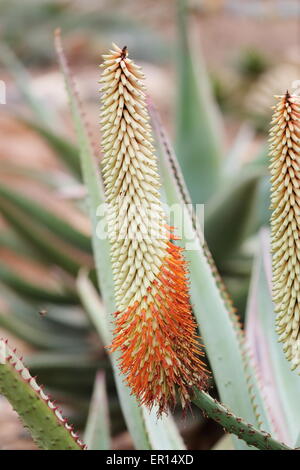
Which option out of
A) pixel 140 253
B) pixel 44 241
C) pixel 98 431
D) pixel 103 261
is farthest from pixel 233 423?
pixel 44 241

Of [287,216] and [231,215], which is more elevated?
[287,216]

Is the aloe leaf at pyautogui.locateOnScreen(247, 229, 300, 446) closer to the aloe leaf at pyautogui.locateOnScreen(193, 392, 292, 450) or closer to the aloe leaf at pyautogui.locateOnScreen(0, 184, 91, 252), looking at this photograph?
the aloe leaf at pyautogui.locateOnScreen(193, 392, 292, 450)

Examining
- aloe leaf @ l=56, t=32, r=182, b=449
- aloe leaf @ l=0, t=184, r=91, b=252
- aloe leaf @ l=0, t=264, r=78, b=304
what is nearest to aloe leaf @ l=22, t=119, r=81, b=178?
aloe leaf @ l=0, t=184, r=91, b=252

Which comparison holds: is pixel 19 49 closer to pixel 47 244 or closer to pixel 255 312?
pixel 47 244

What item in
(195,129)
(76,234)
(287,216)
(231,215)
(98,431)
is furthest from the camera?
(195,129)

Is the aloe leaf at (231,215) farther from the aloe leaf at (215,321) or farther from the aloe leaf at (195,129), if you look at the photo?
the aloe leaf at (215,321)

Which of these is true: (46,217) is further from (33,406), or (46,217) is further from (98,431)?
(33,406)

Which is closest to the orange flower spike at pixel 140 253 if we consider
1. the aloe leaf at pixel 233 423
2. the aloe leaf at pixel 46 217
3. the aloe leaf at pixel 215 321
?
the aloe leaf at pixel 233 423
